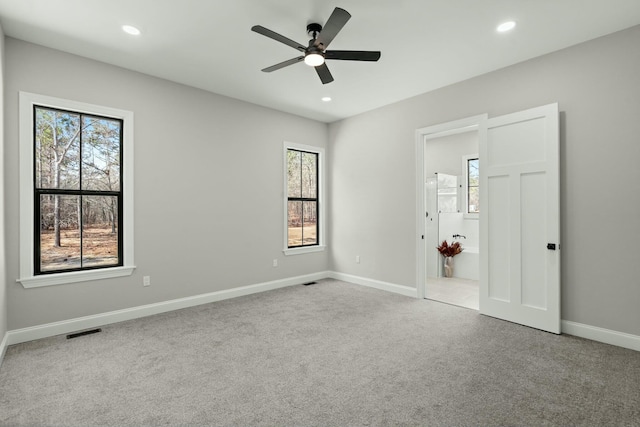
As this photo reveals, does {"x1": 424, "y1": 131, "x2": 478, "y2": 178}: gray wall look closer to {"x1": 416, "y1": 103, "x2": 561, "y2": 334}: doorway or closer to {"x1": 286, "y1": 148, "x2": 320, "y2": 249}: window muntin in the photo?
{"x1": 286, "y1": 148, "x2": 320, "y2": 249}: window muntin

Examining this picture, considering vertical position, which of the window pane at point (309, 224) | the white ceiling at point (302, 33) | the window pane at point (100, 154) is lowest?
the window pane at point (309, 224)

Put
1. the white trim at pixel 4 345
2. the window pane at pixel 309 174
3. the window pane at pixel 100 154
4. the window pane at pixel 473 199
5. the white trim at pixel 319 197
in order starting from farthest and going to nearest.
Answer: the window pane at pixel 473 199, the window pane at pixel 309 174, the white trim at pixel 319 197, the window pane at pixel 100 154, the white trim at pixel 4 345

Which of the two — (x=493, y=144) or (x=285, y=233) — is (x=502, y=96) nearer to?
(x=493, y=144)

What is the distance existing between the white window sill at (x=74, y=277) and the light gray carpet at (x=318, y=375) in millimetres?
553

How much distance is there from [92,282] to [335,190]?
3.77 m

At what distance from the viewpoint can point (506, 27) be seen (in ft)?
9.34

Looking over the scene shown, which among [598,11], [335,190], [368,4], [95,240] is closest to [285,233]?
[335,190]

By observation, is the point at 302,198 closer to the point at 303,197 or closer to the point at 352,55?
the point at 303,197

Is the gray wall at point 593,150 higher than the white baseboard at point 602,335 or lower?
higher

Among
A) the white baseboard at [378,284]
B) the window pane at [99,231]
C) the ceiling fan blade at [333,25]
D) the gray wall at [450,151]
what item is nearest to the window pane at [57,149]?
the window pane at [99,231]

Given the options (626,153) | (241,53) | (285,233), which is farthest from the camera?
(285,233)

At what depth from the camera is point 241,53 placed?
10.9 feet

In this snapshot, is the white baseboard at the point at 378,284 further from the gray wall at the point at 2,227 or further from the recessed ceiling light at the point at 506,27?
the gray wall at the point at 2,227

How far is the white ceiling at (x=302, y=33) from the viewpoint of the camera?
2.57 meters
